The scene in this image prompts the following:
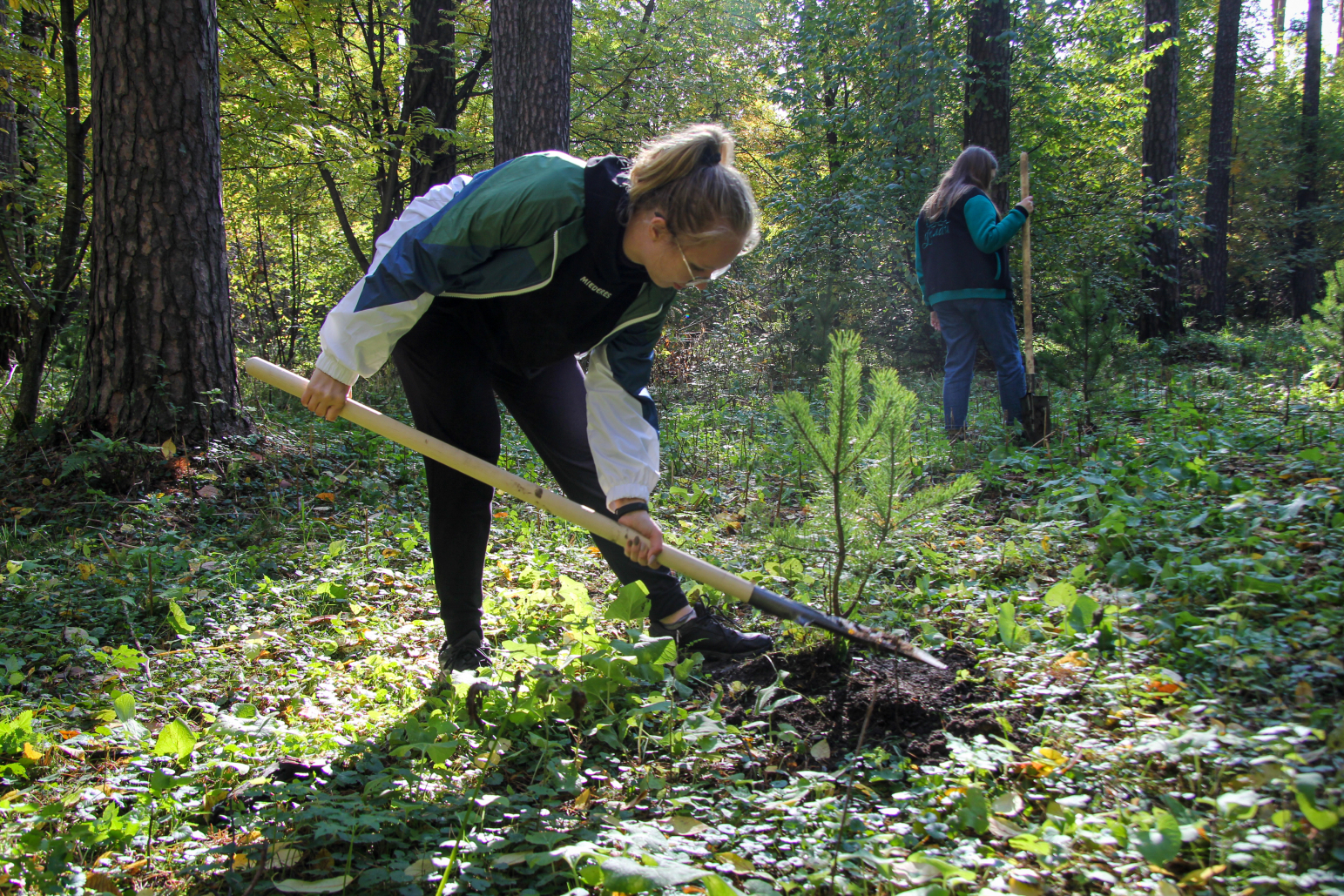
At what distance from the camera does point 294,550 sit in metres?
3.60

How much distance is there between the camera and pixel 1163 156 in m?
10.8

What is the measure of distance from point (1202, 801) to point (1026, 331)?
14.9 feet

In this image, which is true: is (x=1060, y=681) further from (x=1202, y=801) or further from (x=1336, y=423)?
(x=1336, y=423)

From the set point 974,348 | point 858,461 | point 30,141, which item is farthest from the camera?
point 30,141

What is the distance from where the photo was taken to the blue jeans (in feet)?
15.4

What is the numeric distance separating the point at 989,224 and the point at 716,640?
3329 millimetres

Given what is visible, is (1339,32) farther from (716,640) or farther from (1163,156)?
(716,640)

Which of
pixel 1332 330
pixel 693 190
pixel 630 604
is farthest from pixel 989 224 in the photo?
pixel 630 604

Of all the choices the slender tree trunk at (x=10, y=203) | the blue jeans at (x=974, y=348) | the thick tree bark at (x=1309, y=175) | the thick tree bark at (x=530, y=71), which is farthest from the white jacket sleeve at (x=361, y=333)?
the thick tree bark at (x=1309, y=175)

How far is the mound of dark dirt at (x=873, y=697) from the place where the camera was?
1965 millimetres

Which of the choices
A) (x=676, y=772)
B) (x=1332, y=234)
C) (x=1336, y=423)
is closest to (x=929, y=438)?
(x=1336, y=423)

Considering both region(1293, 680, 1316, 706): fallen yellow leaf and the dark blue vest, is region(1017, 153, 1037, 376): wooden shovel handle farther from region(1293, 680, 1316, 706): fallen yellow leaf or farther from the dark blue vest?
region(1293, 680, 1316, 706): fallen yellow leaf

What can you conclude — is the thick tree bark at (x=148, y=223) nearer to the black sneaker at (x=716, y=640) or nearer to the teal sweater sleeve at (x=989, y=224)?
the black sneaker at (x=716, y=640)

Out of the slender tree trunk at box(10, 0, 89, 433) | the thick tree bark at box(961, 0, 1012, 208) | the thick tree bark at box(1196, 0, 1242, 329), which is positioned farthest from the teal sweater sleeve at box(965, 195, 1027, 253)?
the thick tree bark at box(1196, 0, 1242, 329)
